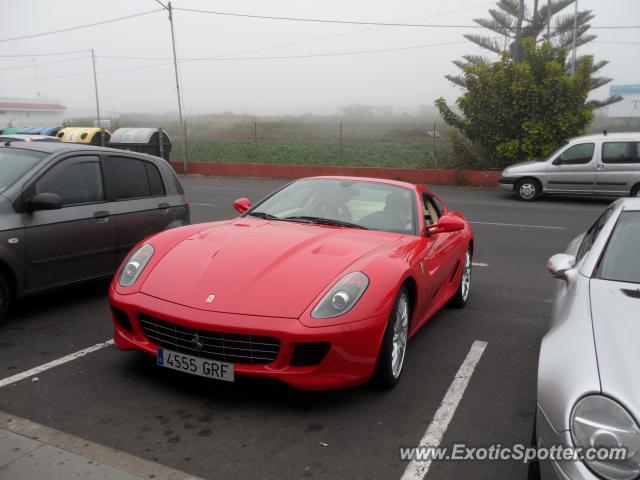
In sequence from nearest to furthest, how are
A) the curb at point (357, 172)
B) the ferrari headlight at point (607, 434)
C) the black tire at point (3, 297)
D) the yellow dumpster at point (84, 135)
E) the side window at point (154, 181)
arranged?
the ferrari headlight at point (607, 434)
the black tire at point (3, 297)
the side window at point (154, 181)
the curb at point (357, 172)
the yellow dumpster at point (84, 135)

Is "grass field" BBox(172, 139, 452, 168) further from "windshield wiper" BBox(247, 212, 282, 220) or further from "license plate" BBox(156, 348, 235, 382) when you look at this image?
"license plate" BBox(156, 348, 235, 382)

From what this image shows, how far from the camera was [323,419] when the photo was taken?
11.9ft

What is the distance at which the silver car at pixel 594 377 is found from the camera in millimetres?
2248

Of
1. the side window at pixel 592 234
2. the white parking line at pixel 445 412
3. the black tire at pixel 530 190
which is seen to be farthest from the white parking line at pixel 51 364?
the black tire at pixel 530 190

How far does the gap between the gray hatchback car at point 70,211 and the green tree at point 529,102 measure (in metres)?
15.1

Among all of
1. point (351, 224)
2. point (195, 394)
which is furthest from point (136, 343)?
point (351, 224)

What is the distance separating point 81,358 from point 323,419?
1935mm

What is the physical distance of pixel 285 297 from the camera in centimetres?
371

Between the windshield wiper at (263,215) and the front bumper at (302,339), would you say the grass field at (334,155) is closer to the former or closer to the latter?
the windshield wiper at (263,215)

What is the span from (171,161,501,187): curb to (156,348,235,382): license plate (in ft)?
59.0

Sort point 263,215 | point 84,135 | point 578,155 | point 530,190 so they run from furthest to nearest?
point 84,135 < point 530,190 < point 578,155 < point 263,215

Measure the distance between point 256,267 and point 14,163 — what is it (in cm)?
300

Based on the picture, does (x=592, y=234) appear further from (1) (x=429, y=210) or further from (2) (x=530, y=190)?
(2) (x=530, y=190)

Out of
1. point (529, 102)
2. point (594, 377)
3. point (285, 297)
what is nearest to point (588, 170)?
point (529, 102)
